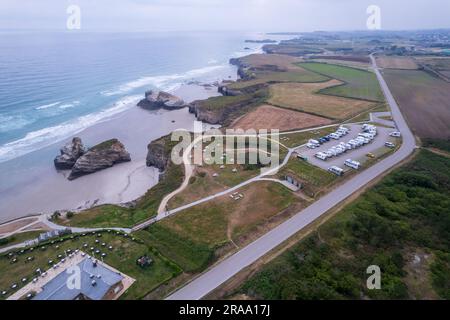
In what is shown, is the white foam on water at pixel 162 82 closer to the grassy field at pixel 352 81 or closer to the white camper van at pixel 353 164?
the grassy field at pixel 352 81

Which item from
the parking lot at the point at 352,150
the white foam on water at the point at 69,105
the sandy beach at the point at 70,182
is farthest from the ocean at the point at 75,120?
the parking lot at the point at 352,150

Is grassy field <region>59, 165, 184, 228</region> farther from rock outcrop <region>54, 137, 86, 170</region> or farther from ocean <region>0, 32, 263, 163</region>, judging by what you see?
ocean <region>0, 32, 263, 163</region>

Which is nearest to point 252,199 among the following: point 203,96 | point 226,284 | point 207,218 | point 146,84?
point 207,218

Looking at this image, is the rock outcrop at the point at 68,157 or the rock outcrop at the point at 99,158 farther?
the rock outcrop at the point at 68,157

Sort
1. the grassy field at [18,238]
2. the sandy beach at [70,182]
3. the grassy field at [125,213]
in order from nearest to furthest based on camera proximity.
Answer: the grassy field at [18,238]
the grassy field at [125,213]
the sandy beach at [70,182]

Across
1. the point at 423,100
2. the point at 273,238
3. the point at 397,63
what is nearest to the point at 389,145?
the point at 273,238

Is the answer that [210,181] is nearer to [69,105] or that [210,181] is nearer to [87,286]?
[87,286]
